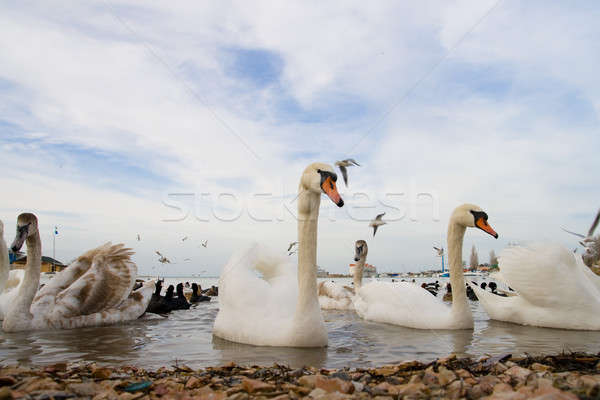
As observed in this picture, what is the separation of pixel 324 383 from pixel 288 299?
3593 millimetres

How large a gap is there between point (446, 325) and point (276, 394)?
226 inches

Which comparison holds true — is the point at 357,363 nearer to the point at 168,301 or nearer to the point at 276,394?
the point at 276,394

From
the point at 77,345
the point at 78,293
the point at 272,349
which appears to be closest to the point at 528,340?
the point at 272,349

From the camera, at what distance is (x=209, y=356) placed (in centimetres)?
601

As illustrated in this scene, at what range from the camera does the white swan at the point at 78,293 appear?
8445mm

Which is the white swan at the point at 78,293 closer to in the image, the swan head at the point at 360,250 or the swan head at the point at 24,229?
the swan head at the point at 24,229

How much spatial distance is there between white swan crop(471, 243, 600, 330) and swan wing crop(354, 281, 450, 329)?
1.45 metres

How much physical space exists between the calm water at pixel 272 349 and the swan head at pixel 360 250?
Result: 15.7ft

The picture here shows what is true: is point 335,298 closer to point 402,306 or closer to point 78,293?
point 402,306

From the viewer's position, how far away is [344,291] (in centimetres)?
1410

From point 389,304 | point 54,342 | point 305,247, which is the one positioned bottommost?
point 54,342

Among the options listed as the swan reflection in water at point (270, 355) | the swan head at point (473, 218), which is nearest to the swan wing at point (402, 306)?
the swan head at point (473, 218)

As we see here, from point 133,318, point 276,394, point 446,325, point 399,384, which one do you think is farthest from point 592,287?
point 133,318

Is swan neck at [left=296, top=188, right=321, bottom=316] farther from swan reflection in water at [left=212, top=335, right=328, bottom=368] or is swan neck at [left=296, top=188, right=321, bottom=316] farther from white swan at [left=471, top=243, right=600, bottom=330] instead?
white swan at [left=471, top=243, right=600, bottom=330]
